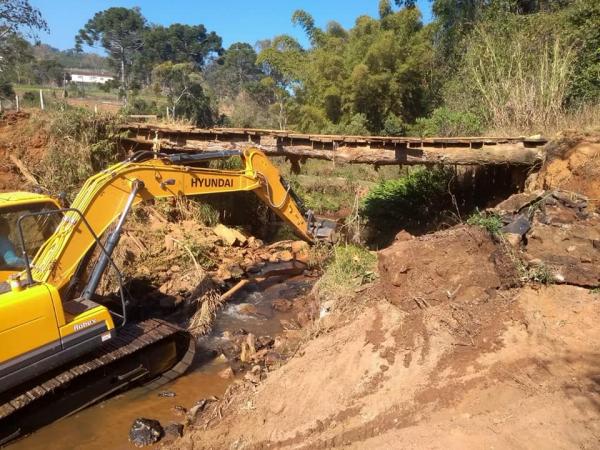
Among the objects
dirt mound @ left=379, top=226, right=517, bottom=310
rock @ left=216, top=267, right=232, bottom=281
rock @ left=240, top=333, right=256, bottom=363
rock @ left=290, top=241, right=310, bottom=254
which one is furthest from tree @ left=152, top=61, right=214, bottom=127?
dirt mound @ left=379, top=226, right=517, bottom=310

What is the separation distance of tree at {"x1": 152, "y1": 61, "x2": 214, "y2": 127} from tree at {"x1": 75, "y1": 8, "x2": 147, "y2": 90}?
2342cm

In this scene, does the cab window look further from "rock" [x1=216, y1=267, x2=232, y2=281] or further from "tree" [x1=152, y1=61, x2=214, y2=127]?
"tree" [x1=152, y1=61, x2=214, y2=127]

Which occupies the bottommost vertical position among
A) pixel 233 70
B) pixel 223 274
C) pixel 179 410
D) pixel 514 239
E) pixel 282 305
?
pixel 179 410

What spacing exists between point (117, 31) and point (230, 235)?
6219cm

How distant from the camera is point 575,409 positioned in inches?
165

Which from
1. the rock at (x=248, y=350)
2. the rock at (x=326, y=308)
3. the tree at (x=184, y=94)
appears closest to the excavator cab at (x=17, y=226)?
the rock at (x=248, y=350)

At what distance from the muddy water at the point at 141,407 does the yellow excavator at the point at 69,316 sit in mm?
140

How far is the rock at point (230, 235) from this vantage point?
37.9ft

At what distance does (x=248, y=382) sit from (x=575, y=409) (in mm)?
3475

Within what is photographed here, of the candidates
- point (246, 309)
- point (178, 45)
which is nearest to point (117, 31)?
point (178, 45)

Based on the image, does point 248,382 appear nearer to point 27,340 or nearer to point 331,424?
point 331,424

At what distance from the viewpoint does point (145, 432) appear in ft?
17.5

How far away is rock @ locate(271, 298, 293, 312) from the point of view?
8.84 meters

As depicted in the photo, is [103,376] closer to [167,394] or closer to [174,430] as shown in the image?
[167,394]
